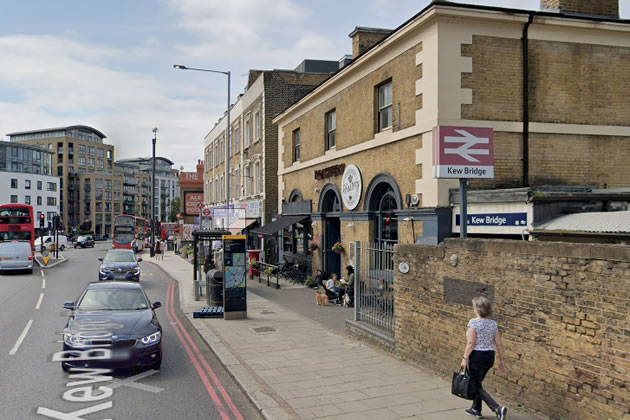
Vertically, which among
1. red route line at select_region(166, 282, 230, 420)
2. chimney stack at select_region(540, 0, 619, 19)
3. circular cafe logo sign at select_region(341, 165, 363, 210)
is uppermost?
chimney stack at select_region(540, 0, 619, 19)

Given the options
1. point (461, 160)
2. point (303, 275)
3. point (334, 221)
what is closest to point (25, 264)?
point (303, 275)

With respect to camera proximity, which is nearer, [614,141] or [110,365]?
[110,365]

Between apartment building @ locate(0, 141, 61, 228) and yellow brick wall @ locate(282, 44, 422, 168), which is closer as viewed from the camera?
yellow brick wall @ locate(282, 44, 422, 168)

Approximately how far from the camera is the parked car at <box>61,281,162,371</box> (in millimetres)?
8414

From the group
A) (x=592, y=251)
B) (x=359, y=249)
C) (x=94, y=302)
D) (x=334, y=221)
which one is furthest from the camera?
(x=334, y=221)

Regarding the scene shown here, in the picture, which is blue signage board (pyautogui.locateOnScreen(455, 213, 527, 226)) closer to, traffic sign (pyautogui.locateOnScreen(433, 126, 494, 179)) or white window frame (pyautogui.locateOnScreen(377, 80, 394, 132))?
traffic sign (pyautogui.locateOnScreen(433, 126, 494, 179))

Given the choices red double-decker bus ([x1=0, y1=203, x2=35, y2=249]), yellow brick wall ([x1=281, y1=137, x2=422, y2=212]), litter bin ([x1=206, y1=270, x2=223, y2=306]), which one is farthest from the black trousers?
red double-decker bus ([x1=0, y1=203, x2=35, y2=249])

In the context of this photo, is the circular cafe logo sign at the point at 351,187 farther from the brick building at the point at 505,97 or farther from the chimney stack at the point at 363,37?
the chimney stack at the point at 363,37

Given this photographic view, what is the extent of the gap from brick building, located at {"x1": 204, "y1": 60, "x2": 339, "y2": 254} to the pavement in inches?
541

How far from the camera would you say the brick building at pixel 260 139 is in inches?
1199

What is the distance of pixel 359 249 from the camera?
11320 mm

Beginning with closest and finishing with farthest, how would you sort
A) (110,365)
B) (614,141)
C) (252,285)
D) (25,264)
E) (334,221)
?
(110,365) → (614,141) → (334,221) → (252,285) → (25,264)

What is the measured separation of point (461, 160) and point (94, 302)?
7535 millimetres

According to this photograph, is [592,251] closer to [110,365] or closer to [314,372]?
[314,372]
